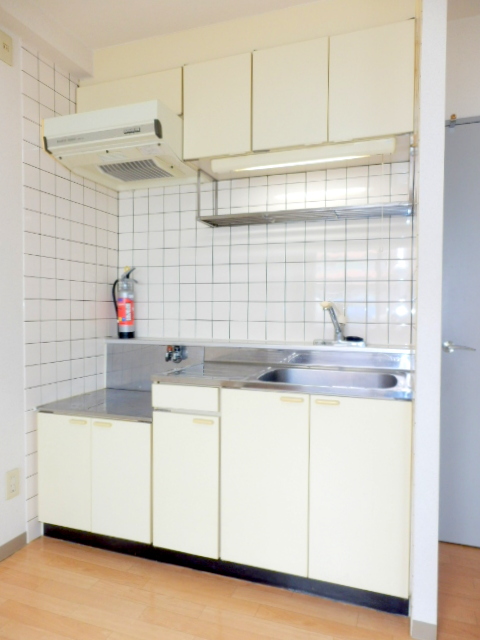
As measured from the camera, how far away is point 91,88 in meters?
2.36

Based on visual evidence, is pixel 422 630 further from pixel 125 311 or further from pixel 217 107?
pixel 217 107

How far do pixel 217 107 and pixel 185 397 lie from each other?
4.49 ft

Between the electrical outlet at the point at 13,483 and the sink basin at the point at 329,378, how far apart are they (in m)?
1.23

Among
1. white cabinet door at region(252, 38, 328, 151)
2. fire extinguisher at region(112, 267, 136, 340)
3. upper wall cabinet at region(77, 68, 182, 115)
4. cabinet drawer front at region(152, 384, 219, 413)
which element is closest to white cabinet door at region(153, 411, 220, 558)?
cabinet drawer front at region(152, 384, 219, 413)

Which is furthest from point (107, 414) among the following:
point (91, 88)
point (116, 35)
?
point (116, 35)

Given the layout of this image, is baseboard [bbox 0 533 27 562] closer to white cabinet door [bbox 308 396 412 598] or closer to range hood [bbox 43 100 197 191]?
white cabinet door [bbox 308 396 412 598]

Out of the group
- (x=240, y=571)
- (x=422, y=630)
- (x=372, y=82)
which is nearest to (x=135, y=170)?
(x=372, y=82)

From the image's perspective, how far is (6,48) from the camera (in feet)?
6.50

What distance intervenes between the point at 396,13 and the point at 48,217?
1840 millimetres

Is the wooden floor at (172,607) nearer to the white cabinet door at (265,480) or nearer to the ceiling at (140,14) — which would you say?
the white cabinet door at (265,480)

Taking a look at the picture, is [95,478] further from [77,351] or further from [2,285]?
[2,285]

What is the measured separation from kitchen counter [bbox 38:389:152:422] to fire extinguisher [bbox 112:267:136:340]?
372 millimetres

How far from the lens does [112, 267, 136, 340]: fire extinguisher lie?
2596 millimetres

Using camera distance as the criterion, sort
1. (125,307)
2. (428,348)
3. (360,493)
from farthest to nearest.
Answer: (125,307)
(360,493)
(428,348)
